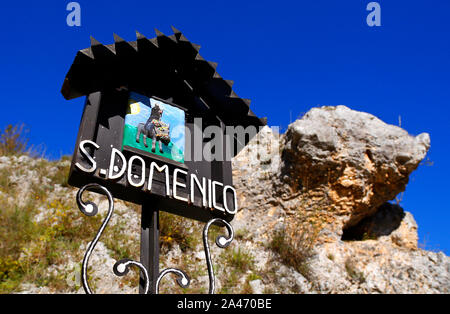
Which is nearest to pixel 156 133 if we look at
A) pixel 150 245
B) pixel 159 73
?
pixel 159 73

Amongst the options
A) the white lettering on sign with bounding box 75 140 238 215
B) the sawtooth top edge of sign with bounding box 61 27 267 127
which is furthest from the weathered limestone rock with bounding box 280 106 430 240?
the white lettering on sign with bounding box 75 140 238 215

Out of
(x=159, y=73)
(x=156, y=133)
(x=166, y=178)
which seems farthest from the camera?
(x=159, y=73)

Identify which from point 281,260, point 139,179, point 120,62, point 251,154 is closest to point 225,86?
point 120,62

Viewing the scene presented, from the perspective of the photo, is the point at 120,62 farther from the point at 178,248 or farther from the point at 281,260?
the point at 281,260

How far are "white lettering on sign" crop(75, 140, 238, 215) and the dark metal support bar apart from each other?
0.19 m

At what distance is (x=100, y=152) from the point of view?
2855mm

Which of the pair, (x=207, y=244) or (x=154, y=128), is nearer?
(x=207, y=244)

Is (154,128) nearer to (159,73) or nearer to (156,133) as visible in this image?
(156,133)

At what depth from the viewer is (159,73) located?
3.50 meters

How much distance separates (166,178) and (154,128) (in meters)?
0.48

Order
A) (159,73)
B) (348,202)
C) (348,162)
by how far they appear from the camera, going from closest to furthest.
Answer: (159,73) < (348,162) < (348,202)

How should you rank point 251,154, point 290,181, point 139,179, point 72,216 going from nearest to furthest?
point 139,179 < point 72,216 < point 290,181 < point 251,154

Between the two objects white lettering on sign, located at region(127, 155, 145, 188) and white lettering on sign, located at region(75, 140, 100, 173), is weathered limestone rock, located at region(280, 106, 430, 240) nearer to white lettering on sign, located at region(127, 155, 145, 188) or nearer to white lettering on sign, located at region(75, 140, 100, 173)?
white lettering on sign, located at region(127, 155, 145, 188)
